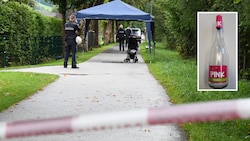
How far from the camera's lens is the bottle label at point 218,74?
7121mm

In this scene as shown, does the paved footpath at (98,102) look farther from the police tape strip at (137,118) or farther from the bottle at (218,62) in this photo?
the police tape strip at (137,118)

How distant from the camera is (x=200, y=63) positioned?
23.8ft

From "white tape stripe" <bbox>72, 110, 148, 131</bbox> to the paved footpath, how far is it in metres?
3.53

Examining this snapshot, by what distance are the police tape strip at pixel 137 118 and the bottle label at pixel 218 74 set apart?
5380 mm

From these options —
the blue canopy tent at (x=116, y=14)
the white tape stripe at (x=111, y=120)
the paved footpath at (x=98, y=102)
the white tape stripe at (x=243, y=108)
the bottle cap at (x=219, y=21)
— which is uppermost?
the blue canopy tent at (x=116, y=14)

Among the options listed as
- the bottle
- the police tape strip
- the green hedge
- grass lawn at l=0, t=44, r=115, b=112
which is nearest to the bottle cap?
the bottle

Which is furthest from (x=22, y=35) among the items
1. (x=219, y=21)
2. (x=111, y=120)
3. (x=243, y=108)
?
(x=243, y=108)

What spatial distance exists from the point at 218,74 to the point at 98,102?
3508 mm

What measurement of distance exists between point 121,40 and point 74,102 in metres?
29.4

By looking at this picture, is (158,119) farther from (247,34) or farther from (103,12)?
(103,12)

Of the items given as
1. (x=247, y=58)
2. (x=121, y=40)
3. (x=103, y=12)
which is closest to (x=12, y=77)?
(x=247, y=58)

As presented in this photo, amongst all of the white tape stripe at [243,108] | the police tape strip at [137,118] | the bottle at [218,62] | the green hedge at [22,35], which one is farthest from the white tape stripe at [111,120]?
the green hedge at [22,35]

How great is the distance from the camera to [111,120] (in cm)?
185

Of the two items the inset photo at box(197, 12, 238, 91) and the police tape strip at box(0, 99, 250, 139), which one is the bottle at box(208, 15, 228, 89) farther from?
the police tape strip at box(0, 99, 250, 139)
